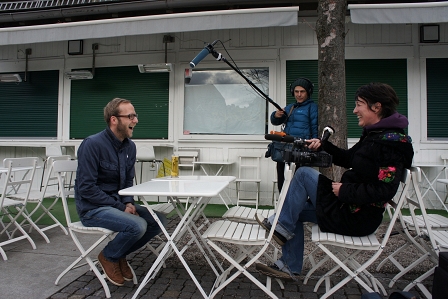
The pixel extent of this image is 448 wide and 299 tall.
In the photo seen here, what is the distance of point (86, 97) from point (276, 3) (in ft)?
13.2

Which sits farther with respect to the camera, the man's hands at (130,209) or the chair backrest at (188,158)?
the chair backrest at (188,158)

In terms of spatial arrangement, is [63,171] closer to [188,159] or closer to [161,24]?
[161,24]

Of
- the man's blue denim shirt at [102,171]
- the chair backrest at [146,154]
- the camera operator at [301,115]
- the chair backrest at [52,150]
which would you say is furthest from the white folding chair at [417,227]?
the chair backrest at [52,150]

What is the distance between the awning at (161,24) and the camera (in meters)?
4.91

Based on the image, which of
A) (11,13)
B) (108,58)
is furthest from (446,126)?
(11,13)

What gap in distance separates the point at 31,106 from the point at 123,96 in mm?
2051

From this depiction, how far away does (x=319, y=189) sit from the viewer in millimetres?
2395

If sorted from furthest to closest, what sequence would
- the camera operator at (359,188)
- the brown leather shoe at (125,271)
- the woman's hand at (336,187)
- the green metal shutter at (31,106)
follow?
1. the green metal shutter at (31,106)
2. the brown leather shoe at (125,271)
3. the woman's hand at (336,187)
4. the camera operator at (359,188)

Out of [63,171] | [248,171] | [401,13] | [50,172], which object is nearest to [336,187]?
[63,171]

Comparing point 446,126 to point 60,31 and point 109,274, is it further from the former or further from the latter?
point 60,31

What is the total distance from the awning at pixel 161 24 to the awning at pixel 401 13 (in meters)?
0.91

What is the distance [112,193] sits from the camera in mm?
2734

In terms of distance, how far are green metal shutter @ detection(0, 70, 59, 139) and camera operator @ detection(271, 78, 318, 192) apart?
16.3 feet

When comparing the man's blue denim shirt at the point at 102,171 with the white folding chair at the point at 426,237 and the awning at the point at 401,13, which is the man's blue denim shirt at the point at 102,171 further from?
the awning at the point at 401,13
